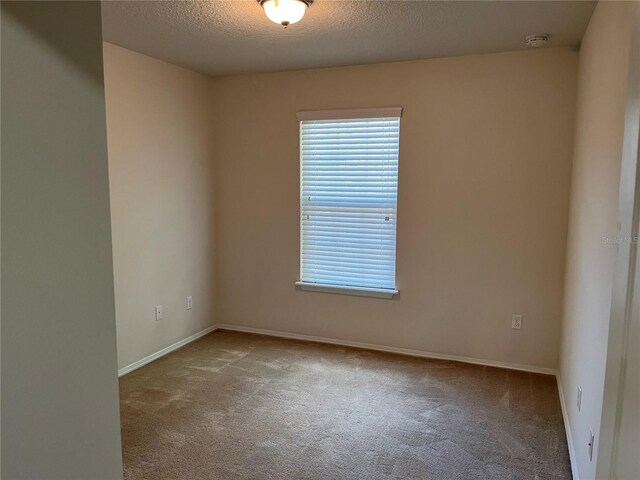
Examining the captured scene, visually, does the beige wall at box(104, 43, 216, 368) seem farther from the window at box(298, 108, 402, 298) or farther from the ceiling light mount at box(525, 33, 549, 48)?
the ceiling light mount at box(525, 33, 549, 48)

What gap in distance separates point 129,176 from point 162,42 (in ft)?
3.31

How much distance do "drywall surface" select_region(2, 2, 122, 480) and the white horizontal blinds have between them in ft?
10.2

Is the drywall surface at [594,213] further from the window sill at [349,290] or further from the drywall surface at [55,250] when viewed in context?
the drywall surface at [55,250]

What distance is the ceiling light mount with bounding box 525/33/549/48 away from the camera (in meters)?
3.02

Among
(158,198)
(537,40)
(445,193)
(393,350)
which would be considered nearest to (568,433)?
(393,350)

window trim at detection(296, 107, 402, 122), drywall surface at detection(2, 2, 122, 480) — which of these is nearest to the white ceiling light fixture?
window trim at detection(296, 107, 402, 122)

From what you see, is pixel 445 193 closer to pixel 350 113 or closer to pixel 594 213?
pixel 350 113

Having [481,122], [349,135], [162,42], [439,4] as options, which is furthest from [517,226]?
[162,42]

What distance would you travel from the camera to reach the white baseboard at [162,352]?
3594 mm

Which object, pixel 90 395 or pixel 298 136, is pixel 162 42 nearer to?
pixel 298 136

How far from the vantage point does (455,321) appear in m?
3.83

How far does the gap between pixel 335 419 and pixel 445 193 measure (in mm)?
1946

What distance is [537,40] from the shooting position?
10.2 ft

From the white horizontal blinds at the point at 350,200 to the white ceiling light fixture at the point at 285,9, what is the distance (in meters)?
1.51
